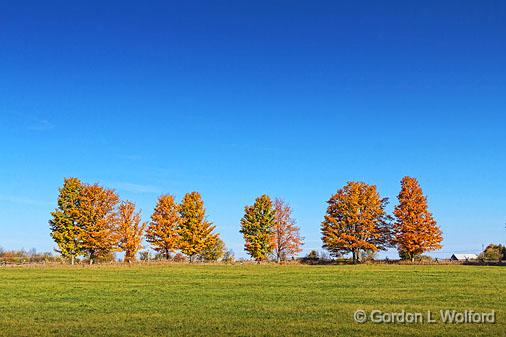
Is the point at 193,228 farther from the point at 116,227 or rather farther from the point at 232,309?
the point at 232,309

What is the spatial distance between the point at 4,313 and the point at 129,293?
814 cm

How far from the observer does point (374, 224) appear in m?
77.2

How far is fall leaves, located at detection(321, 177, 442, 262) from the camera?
74.3m

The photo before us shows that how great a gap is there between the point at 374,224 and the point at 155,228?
35025 mm

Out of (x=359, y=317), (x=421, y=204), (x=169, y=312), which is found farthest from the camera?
(x=421, y=204)

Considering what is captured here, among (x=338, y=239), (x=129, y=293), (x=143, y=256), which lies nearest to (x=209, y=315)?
(x=129, y=293)

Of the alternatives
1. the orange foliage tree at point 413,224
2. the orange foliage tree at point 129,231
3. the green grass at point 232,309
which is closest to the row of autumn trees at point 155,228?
the orange foliage tree at point 129,231

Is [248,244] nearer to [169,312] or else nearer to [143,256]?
[143,256]

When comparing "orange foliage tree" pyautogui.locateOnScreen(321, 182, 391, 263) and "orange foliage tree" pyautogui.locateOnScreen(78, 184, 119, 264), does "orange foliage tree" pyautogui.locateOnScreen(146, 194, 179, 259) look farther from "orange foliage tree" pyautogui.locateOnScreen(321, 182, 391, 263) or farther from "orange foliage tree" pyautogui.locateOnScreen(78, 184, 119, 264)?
"orange foliage tree" pyautogui.locateOnScreen(321, 182, 391, 263)

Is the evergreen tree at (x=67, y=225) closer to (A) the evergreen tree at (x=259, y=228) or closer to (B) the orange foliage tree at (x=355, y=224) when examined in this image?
(A) the evergreen tree at (x=259, y=228)

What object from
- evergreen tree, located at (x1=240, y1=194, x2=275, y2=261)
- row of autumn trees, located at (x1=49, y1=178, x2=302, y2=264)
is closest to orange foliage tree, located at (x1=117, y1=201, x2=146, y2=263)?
row of autumn trees, located at (x1=49, y1=178, x2=302, y2=264)

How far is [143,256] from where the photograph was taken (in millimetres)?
81500

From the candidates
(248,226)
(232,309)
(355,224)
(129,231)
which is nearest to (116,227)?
(129,231)

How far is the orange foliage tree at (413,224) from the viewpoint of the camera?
243 ft
